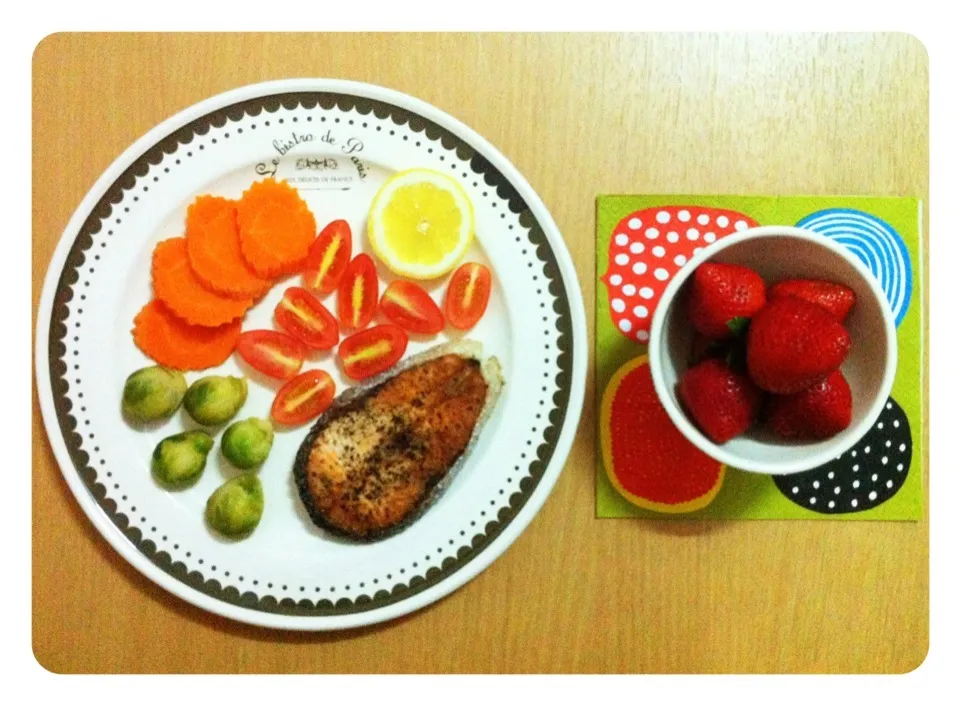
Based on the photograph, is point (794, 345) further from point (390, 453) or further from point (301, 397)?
point (301, 397)

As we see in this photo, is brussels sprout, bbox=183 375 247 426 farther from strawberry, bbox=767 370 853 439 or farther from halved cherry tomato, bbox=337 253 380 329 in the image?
strawberry, bbox=767 370 853 439

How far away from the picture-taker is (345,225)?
1570mm

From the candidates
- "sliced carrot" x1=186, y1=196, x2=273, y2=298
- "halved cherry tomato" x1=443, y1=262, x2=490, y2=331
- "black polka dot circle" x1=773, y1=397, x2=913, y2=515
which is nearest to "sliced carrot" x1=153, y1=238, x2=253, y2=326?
"sliced carrot" x1=186, y1=196, x2=273, y2=298

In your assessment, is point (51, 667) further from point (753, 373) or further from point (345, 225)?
point (753, 373)

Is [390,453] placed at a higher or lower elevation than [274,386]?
lower

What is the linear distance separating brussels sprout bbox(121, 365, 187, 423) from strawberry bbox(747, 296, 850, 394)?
1.16 m

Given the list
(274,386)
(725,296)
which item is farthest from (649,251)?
(274,386)

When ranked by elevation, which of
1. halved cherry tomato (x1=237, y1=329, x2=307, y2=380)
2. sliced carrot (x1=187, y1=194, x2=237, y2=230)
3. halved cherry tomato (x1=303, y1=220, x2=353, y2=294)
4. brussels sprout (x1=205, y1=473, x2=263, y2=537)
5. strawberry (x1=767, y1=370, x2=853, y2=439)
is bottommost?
brussels sprout (x1=205, y1=473, x2=263, y2=537)

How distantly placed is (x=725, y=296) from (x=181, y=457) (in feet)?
3.71

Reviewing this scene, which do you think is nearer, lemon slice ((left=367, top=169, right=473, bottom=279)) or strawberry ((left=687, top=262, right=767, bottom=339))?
strawberry ((left=687, top=262, right=767, bottom=339))

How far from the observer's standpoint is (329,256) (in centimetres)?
156

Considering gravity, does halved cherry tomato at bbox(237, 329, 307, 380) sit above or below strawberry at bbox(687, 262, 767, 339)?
below

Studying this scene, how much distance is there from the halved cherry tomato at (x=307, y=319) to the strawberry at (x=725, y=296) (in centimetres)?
76

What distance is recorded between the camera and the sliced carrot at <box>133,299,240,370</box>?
1.56 metres
